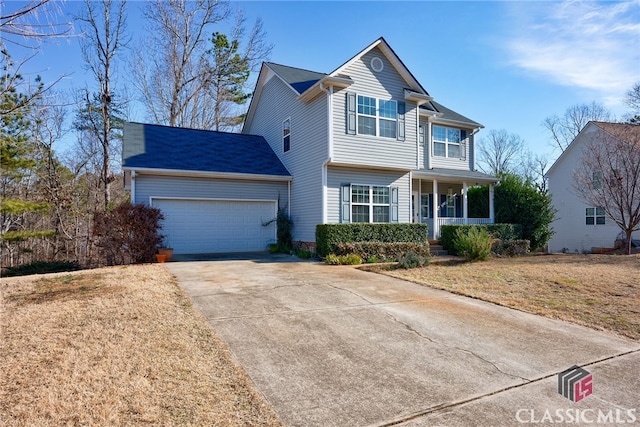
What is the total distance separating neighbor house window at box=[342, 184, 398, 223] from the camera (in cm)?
1305

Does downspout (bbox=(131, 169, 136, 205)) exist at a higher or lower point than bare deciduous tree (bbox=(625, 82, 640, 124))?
lower

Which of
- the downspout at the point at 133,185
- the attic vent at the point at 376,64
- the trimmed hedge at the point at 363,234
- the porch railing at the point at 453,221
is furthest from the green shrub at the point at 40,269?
the porch railing at the point at 453,221

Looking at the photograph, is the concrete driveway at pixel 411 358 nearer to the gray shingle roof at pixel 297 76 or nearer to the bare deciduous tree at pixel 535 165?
the gray shingle roof at pixel 297 76

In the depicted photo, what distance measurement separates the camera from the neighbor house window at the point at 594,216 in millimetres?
20516

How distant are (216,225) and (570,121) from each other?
37.2 metres

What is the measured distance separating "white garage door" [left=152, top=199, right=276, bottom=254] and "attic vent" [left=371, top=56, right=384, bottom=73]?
662cm

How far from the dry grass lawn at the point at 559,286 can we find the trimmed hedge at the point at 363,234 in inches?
83.5

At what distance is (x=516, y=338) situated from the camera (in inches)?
187

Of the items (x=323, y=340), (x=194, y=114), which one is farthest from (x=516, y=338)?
(x=194, y=114)

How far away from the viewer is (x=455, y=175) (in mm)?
15727

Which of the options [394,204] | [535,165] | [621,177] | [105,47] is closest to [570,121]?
[535,165]

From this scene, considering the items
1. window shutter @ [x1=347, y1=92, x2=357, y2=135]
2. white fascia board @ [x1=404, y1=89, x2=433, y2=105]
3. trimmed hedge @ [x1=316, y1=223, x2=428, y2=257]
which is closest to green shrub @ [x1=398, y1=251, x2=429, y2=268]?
trimmed hedge @ [x1=316, y1=223, x2=428, y2=257]

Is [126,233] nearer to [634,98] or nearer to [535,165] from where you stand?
[634,98]

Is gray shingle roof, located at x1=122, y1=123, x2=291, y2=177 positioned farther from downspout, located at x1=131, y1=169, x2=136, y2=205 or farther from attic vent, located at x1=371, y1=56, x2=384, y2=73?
attic vent, located at x1=371, y1=56, x2=384, y2=73
